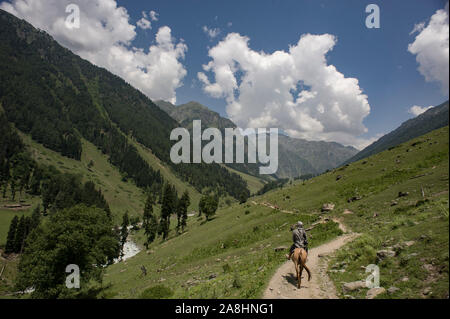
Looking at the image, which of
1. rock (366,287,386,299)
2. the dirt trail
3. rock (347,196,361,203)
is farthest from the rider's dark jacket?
rock (347,196,361,203)

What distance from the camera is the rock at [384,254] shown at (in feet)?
39.8

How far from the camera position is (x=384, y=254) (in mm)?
12375

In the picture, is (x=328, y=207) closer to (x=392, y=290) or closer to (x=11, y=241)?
(x=392, y=290)

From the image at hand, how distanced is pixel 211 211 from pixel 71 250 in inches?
1939

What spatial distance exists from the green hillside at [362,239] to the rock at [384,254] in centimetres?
36

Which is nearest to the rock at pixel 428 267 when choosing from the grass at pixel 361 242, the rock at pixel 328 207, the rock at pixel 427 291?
the grass at pixel 361 242

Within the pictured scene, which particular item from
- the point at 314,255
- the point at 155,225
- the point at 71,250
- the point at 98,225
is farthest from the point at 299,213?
the point at 155,225

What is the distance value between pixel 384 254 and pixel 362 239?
3.63 m

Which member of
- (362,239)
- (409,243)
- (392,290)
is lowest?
(392,290)

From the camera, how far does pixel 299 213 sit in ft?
128

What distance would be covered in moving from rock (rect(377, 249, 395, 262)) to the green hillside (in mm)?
364

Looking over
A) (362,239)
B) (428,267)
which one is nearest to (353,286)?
(428,267)
